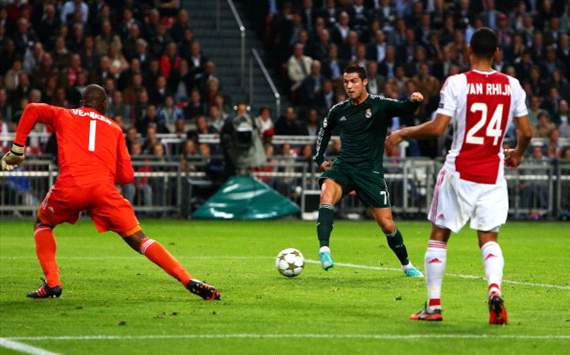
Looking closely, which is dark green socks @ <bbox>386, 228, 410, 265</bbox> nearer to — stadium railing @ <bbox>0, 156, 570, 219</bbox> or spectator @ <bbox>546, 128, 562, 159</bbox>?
stadium railing @ <bbox>0, 156, 570, 219</bbox>

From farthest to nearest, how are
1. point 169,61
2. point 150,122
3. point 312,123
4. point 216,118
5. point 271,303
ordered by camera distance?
point 169,61
point 312,123
point 216,118
point 150,122
point 271,303

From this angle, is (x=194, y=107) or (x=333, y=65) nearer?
(x=194, y=107)

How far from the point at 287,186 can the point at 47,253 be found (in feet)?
53.3

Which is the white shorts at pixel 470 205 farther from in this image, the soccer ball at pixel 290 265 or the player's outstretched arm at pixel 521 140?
the soccer ball at pixel 290 265

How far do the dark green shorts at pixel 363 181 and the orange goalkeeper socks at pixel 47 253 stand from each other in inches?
156

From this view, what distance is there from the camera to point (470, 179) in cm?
1040

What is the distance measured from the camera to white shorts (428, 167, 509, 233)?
34.1 ft

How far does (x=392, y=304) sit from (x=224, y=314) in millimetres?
1755

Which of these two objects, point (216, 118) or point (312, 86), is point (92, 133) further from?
point (312, 86)

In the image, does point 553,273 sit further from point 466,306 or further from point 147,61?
point 147,61

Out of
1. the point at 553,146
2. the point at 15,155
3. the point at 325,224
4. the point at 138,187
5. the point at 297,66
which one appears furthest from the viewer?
the point at 297,66

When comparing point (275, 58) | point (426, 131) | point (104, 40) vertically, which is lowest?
point (426, 131)

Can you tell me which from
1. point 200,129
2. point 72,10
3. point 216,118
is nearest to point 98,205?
point 200,129

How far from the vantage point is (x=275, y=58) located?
3325 centimetres
